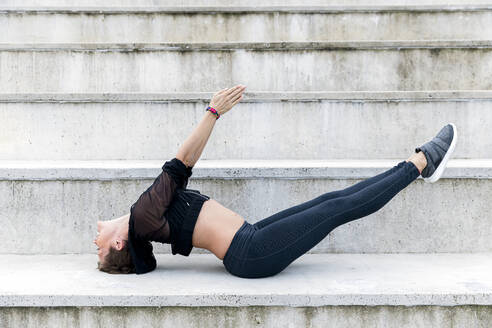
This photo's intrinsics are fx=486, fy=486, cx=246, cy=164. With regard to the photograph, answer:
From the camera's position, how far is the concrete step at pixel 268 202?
258 cm

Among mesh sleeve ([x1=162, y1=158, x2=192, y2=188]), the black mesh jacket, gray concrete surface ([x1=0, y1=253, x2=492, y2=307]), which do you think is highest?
mesh sleeve ([x1=162, y1=158, x2=192, y2=188])

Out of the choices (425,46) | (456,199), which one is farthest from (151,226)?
(425,46)

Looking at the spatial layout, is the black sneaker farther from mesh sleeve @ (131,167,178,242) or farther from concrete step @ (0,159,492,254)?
mesh sleeve @ (131,167,178,242)

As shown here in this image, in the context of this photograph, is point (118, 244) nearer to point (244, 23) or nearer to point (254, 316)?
point (254, 316)

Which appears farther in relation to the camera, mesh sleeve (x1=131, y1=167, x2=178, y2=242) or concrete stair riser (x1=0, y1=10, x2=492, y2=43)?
concrete stair riser (x1=0, y1=10, x2=492, y2=43)

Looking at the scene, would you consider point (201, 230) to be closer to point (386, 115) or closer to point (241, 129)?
point (241, 129)

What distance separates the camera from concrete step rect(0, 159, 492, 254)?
2.58 metres

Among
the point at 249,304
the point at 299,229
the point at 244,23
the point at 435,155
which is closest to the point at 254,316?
the point at 249,304

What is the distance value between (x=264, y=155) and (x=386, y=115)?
81cm

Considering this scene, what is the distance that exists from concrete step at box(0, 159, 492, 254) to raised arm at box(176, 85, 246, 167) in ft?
1.00

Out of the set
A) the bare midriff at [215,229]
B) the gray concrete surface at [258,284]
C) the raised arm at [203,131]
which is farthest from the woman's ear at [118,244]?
the raised arm at [203,131]

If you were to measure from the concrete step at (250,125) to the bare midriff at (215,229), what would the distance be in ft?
2.74

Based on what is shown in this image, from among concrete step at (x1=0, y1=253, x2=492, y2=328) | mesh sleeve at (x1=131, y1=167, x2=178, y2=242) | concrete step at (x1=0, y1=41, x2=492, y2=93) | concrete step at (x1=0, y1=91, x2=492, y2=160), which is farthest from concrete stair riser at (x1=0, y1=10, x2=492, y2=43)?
concrete step at (x1=0, y1=253, x2=492, y2=328)

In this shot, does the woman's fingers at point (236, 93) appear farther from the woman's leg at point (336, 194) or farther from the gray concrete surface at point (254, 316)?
the gray concrete surface at point (254, 316)
